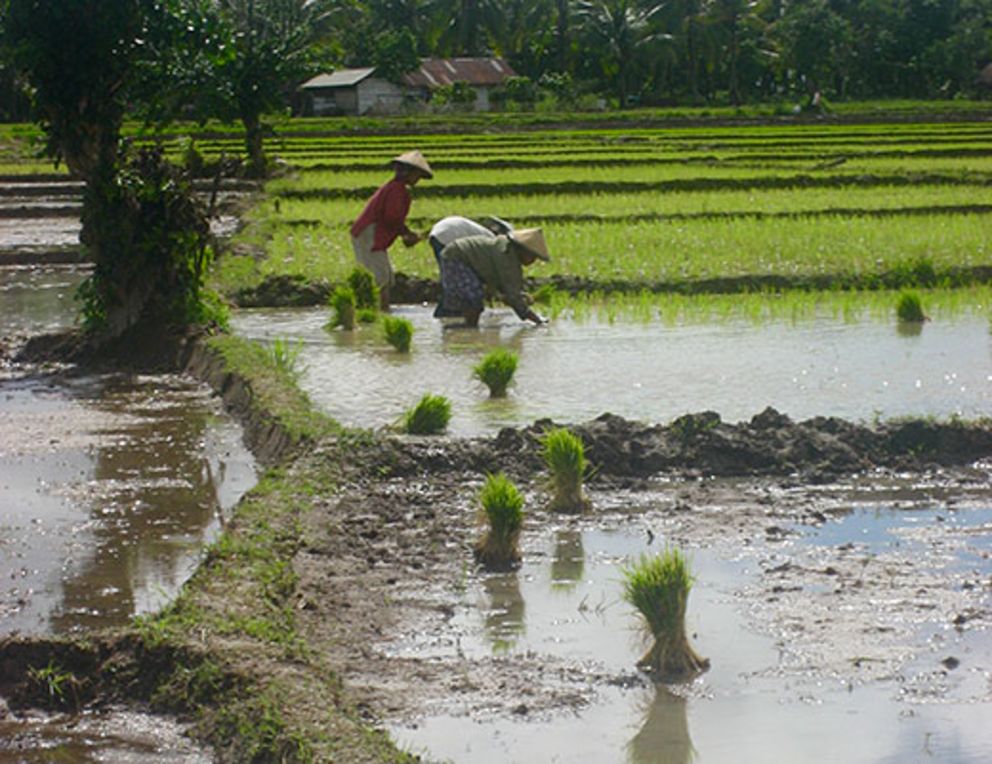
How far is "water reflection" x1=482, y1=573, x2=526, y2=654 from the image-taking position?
4.46m

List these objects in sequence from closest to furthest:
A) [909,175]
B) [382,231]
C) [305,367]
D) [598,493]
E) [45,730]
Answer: [45,730]
[598,493]
[305,367]
[382,231]
[909,175]

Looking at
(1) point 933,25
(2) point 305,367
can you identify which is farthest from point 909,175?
(1) point 933,25

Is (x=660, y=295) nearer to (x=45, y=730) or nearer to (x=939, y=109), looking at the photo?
(x=45, y=730)

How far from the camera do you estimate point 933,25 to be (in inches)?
1938

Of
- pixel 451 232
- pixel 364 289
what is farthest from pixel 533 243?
pixel 364 289

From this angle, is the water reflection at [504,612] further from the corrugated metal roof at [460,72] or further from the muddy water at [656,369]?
the corrugated metal roof at [460,72]

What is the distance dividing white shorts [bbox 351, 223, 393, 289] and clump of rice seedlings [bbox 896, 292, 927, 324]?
11.7ft

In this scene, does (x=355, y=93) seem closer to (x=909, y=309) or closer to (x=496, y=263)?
(x=496, y=263)

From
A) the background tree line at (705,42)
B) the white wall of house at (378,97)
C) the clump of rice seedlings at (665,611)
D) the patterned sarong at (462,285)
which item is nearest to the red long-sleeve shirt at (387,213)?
the patterned sarong at (462,285)

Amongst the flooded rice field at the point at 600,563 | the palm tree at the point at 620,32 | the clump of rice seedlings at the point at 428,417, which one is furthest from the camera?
the palm tree at the point at 620,32

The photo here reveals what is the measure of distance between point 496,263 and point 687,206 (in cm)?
715

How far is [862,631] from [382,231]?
7.00 metres

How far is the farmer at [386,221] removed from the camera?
10656mm

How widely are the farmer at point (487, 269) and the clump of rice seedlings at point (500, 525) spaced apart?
15.5ft
